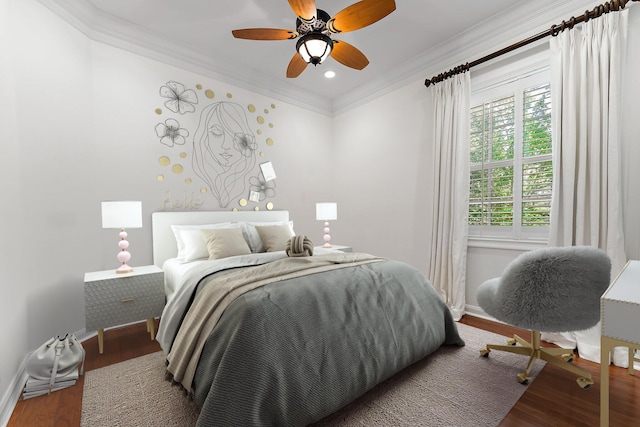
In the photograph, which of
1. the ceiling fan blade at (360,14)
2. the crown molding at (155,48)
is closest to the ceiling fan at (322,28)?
the ceiling fan blade at (360,14)

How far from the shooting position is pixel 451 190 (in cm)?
309

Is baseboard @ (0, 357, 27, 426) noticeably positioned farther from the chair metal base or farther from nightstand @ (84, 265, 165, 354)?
the chair metal base

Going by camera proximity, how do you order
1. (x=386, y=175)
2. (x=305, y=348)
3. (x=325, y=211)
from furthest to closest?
1. (x=386, y=175)
2. (x=325, y=211)
3. (x=305, y=348)

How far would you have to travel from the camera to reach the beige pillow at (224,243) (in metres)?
2.62

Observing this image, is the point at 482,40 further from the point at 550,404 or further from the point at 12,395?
the point at 12,395

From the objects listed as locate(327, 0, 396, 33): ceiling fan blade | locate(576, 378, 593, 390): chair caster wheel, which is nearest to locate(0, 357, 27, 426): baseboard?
locate(327, 0, 396, 33): ceiling fan blade

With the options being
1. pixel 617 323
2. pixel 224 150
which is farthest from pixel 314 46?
pixel 617 323

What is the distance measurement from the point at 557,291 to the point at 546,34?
2.19 m

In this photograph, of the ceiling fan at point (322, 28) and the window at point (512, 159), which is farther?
the window at point (512, 159)

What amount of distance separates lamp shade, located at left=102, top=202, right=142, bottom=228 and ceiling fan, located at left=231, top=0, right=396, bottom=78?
162 centimetres

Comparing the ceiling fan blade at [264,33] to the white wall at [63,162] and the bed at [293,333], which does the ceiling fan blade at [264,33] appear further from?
the bed at [293,333]

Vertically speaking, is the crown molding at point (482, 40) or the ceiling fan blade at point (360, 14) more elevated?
the crown molding at point (482, 40)

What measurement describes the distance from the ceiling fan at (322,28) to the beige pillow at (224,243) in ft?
5.53

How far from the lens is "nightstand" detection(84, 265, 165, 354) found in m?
2.16
